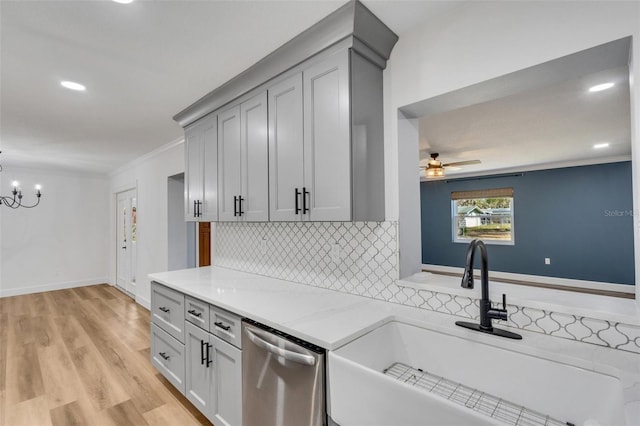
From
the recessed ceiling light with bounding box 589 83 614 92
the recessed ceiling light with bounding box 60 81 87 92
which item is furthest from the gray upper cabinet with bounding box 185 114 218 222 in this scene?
the recessed ceiling light with bounding box 589 83 614 92

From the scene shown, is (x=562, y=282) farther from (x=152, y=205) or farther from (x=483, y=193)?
(x=152, y=205)

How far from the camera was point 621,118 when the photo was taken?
10.8 feet

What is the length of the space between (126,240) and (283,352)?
18.8 feet

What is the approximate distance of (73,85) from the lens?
2.28 metres

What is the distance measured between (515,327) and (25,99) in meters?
3.76

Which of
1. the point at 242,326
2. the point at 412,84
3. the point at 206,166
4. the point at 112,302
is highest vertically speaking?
the point at 412,84

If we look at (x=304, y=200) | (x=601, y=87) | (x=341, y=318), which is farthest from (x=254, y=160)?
(x=601, y=87)

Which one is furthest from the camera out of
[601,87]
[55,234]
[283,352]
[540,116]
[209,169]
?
[55,234]

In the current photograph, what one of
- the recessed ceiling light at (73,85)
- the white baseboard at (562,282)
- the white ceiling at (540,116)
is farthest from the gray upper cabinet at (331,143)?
the white baseboard at (562,282)

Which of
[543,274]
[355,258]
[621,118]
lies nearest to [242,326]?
[355,258]

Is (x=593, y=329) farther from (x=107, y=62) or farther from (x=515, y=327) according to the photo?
(x=107, y=62)

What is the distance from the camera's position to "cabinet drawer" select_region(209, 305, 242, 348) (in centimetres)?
172

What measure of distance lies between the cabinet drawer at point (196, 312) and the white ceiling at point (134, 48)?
1.59m

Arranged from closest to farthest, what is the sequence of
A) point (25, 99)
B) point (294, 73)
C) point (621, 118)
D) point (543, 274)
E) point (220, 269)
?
point (294, 73) < point (25, 99) < point (220, 269) < point (621, 118) < point (543, 274)
